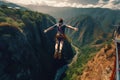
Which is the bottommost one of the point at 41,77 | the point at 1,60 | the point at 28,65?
→ the point at 41,77

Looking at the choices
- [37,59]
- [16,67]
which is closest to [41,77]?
[37,59]

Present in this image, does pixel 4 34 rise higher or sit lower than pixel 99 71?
higher

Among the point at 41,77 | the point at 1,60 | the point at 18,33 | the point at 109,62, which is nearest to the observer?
the point at 1,60

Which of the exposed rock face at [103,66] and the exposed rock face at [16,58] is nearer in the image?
the exposed rock face at [16,58]

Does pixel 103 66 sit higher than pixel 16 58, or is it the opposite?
pixel 16 58

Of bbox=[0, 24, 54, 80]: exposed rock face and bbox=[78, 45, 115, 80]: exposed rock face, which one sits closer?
bbox=[0, 24, 54, 80]: exposed rock face

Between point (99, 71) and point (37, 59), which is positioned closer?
point (99, 71)

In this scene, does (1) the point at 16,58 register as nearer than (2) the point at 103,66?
Yes

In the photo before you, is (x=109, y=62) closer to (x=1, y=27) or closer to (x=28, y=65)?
(x=28, y=65)
